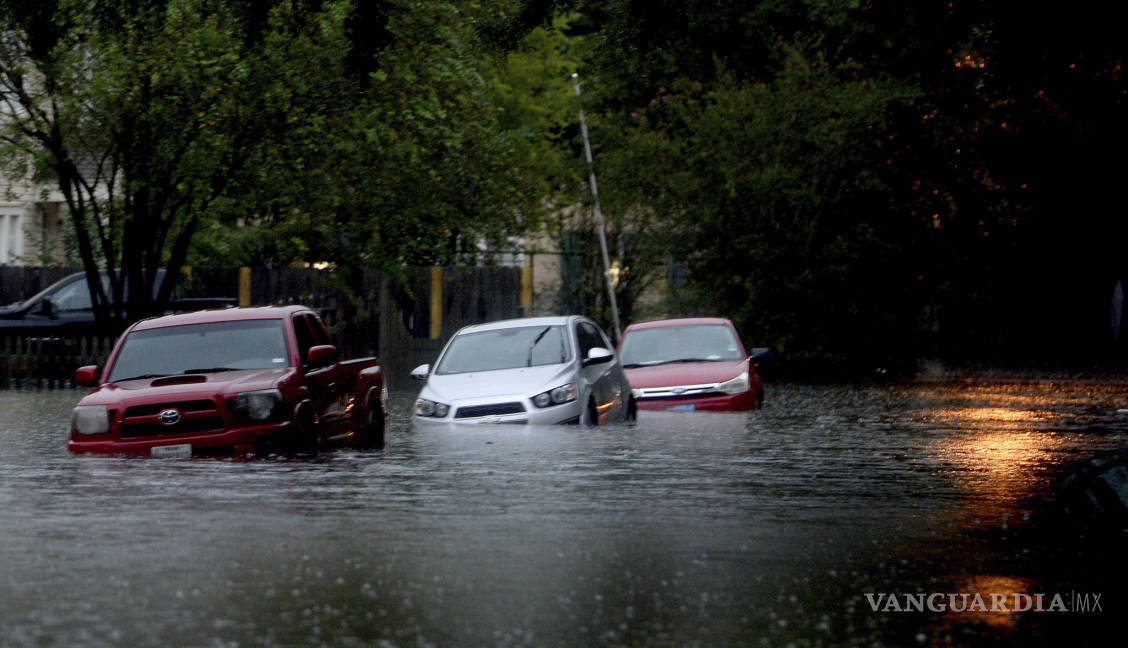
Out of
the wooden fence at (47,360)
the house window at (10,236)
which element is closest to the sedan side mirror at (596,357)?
the wooden fence at (47,360)

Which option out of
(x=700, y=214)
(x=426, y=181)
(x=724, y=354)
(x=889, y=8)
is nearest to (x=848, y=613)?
(x=889, y=8)

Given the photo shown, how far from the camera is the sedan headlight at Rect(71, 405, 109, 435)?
50.7 ft

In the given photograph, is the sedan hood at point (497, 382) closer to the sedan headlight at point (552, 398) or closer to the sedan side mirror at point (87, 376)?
the sedan headlight at point (552, 398)

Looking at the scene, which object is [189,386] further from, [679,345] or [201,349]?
[679,345]

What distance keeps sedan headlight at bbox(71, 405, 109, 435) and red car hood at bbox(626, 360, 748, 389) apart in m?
8.90

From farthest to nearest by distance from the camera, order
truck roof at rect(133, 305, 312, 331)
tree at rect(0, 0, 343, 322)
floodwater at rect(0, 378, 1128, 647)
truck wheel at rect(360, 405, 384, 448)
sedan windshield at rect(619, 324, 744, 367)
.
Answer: tree at rect(0, 0, 343, 322), sedan windshield at rect(619, 324, 744, 367), truck wheel at rect(360, 405, 384, 448), truck roof at rect(133, 305, 312, 331), floodwater at rect(0, 378, 1128, 647)

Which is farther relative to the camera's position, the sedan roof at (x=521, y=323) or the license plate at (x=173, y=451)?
the sedan roof at (x=521, y=323)

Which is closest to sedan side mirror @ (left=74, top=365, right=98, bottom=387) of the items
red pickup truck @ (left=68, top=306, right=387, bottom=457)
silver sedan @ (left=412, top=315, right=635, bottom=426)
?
red pickup truck @ (left=68, top=306, right=387, bottom=457)

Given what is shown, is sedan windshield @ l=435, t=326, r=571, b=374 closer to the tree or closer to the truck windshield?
the truck windshield

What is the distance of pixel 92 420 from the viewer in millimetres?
15500

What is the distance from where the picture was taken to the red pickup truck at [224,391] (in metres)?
15.3

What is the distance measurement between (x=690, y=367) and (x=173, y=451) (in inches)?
393

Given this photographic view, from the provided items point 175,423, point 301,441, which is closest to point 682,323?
point 301,441

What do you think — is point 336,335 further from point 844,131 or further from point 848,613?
point 848,613
